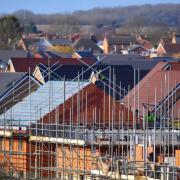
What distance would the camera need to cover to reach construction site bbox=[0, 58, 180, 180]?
818 inches

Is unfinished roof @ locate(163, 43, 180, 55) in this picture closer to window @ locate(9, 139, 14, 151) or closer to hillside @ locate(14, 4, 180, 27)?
window @ locate(9, 139, 14, 151)

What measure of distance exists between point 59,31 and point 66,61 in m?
103

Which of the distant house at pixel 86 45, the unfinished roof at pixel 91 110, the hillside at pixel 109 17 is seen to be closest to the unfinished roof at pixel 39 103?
the unfinished roof at pixel 91 110

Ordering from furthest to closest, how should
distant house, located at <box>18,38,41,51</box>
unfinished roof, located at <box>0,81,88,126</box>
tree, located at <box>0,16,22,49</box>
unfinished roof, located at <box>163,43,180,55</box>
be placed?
distant house, located at <box>18,38,41,51</box>
tree, located at <box>0,16,22,49</box>
unfinished roof, located at <box>163,43,180,55</box>
unfinished roof, located at <box>0,81,88,126</box>

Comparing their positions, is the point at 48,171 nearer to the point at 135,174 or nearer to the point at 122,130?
the point at 122,130

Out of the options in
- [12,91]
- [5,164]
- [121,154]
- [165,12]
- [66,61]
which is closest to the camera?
[121,154]

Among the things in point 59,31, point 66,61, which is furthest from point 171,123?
point 59,31

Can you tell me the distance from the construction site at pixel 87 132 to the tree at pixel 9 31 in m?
42.0

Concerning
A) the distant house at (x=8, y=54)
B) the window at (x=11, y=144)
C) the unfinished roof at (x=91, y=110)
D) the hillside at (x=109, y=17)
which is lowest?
the window at (x=11, y=144)

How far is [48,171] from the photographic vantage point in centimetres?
2223

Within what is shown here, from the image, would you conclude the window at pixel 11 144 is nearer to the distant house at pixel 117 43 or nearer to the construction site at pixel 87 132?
the construction site at pixel 87 132

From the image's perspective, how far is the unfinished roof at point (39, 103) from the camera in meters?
24.7

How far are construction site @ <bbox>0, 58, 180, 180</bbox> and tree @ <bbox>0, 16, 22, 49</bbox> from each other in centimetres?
4198

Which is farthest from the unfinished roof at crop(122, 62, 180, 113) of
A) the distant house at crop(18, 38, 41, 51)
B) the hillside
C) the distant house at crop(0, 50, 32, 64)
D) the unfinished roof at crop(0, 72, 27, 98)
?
the hillside
